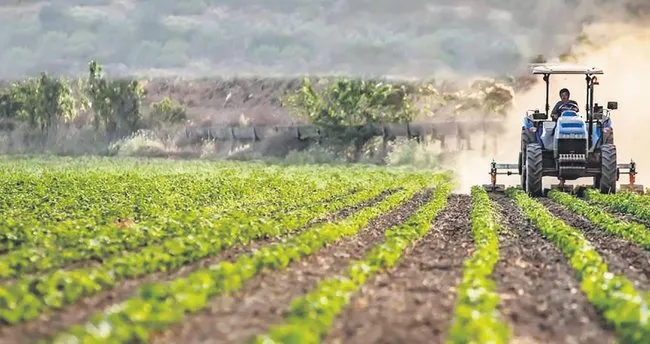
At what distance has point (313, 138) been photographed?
8825 cm

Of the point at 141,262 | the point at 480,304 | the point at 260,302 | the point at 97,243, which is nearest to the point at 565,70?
the point at 97,243

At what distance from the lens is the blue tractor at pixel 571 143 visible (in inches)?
1169

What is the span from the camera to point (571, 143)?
29719mm

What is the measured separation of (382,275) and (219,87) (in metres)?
154

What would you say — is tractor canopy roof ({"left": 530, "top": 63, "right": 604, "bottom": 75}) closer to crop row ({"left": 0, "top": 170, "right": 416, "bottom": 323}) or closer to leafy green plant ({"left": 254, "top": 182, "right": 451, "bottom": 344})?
crop row ({"left": 0, "top": 170, "right": 416, "bottom": 323})

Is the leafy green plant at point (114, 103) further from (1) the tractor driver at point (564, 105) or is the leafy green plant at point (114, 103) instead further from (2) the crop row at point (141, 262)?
(2) the crop row at point (141, 262)

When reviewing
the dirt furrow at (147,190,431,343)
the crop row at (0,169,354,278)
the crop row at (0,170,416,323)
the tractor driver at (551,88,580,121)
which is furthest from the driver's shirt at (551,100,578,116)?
the dirt furrow at (147,190,431,343)

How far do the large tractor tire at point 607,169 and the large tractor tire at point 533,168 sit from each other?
5.52ft

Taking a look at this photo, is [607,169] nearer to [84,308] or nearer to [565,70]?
[565,70]

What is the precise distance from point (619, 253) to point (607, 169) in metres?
13.0

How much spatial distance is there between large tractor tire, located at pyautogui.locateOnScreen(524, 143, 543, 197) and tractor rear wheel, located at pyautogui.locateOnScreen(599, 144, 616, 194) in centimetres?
168

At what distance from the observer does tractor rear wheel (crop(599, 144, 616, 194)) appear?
30156 millimetres

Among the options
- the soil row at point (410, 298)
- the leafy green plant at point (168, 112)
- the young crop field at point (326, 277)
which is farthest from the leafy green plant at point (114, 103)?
the soil row at point (410, 298)

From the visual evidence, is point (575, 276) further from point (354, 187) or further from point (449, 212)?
point (354, 187)
